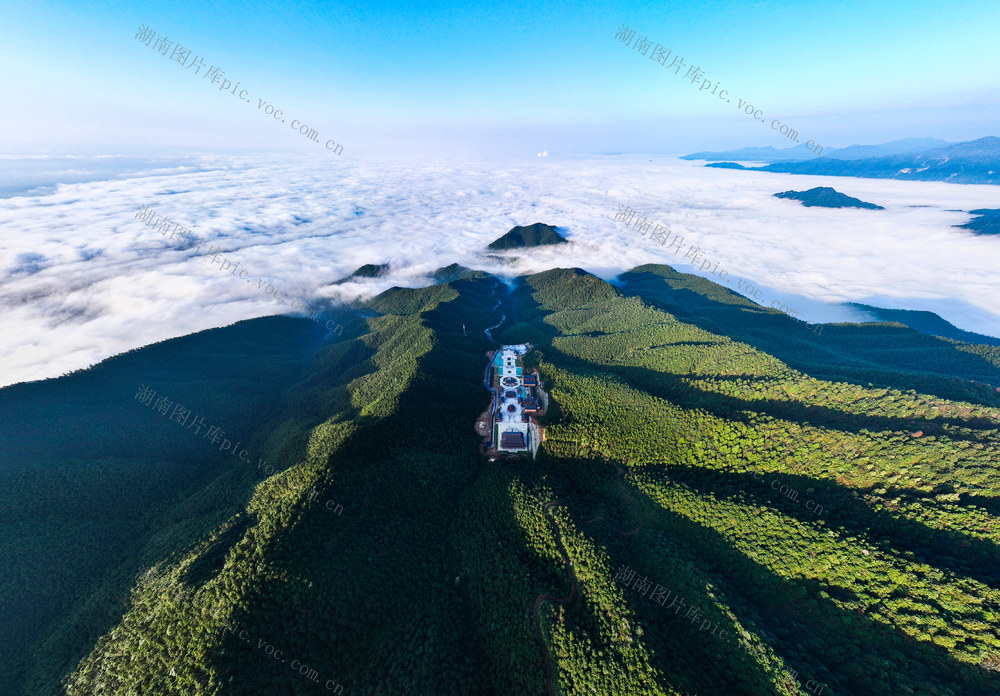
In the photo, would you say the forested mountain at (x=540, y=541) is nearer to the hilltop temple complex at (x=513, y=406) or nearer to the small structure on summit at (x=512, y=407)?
the small structure on summit at (x=512, y=407)

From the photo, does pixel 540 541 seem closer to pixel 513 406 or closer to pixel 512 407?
pixel 512 407

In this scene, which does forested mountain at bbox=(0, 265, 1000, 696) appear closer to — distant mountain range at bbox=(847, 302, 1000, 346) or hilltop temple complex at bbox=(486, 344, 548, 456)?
hilltop temple complex at bbox=(486, 344, 548, 456)

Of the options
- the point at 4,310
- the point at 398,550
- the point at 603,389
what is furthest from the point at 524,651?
the point at 4,310

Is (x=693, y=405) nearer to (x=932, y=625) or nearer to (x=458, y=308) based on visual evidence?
(x=932, y=625)

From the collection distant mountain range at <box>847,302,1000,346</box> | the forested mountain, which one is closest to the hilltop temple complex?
the forested mountain

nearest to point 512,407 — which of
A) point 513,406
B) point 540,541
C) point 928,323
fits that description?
point 513,406

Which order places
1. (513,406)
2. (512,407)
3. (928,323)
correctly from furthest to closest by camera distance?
(928,323) < (513,406) < (512,407)

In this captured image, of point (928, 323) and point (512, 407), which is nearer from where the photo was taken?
point (512, 407)

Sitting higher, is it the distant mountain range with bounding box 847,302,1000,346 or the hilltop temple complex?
the hilltop temple complex
